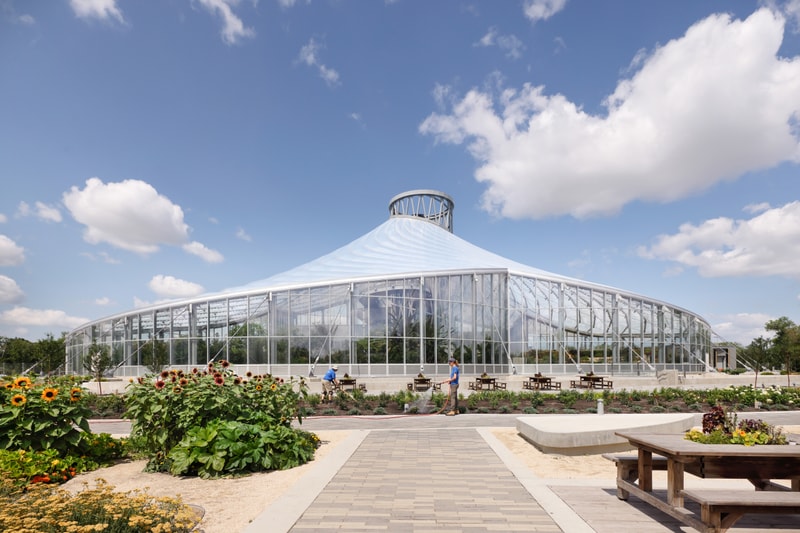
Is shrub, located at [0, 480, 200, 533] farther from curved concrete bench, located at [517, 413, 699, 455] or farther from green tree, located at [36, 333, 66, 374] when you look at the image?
green tree, located at [36, 333, 66, 374]

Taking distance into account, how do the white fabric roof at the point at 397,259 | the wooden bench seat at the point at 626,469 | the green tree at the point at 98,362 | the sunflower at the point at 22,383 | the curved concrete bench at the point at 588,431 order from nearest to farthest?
the wooden bench seat at the point at 626,469, the sunflower at the point at 22,383, the curved concrete bench at the point at 588,431, the green tree at the point at 98,362, the white fabric roof at the point at 397,259

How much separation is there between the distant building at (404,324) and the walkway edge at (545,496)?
19471 mm

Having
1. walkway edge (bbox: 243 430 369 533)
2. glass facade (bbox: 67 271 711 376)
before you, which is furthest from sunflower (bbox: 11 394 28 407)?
glass facade (bbox: 67 271 711 376)

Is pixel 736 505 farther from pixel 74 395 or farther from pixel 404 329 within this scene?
pixel 404 329

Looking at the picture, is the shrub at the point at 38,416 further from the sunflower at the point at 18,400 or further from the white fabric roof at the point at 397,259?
the white fabric roof at the point at 397,259

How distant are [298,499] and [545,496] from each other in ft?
9.18

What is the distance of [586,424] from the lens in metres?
9.88

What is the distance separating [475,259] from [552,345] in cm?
775

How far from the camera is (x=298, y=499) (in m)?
5.79

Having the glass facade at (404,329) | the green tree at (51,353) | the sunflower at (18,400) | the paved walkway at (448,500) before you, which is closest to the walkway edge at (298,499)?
the paved walkway at (448,500)

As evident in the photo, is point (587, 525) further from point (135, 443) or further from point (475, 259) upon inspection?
point (475, 259)

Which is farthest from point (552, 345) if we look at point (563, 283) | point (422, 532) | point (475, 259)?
point (422, 532)

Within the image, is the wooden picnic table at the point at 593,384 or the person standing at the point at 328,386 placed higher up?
the person standing at the point at 328,386

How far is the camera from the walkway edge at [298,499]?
493cm
